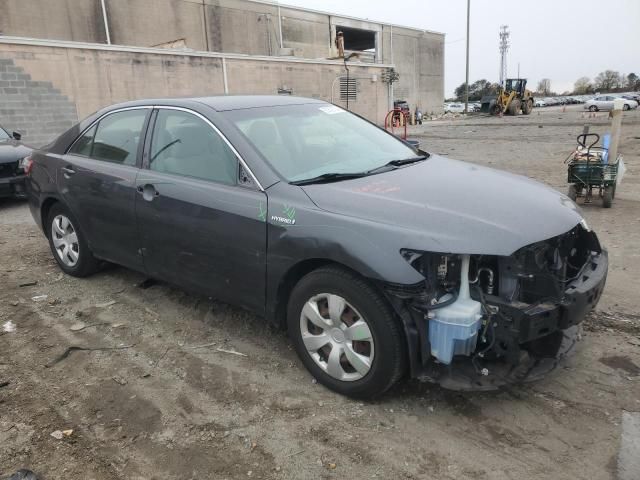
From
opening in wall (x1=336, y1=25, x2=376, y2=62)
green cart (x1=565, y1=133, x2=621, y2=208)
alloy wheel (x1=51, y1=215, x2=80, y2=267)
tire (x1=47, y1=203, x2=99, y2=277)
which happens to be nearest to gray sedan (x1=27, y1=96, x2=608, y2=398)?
tire (x1=47, y1=203, x2=99, y2=277)

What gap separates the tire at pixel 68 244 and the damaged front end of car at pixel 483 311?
10.6 feet

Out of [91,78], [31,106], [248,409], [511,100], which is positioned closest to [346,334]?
[248,409]

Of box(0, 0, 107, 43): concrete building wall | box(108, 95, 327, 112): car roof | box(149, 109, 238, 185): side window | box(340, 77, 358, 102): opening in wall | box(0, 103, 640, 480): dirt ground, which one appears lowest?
box(0, 103, 640, 480): dirt ground

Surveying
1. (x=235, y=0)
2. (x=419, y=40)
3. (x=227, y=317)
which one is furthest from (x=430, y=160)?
(x=419, y=40)

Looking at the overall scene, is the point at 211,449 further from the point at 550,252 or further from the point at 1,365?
the point at 550,252

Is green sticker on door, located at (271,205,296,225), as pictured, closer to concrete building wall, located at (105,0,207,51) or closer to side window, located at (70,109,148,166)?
side window, located at (70,109,148,166)

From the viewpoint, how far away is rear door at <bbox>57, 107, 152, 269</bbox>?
3.96 m

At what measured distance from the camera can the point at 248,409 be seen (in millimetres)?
2877

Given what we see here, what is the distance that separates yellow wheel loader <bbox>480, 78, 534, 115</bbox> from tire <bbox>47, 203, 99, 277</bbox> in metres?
37.5

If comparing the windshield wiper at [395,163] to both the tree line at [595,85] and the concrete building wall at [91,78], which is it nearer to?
the concrete building wall at [91,78]

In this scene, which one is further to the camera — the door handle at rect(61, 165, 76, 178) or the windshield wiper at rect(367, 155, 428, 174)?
the door handle at rect(61, 165, 76, 178)

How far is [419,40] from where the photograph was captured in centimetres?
4988

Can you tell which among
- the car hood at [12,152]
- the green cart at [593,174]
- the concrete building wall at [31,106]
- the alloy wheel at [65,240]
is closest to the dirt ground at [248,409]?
the alloy wheel at [65,240]

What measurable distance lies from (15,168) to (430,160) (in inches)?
279
